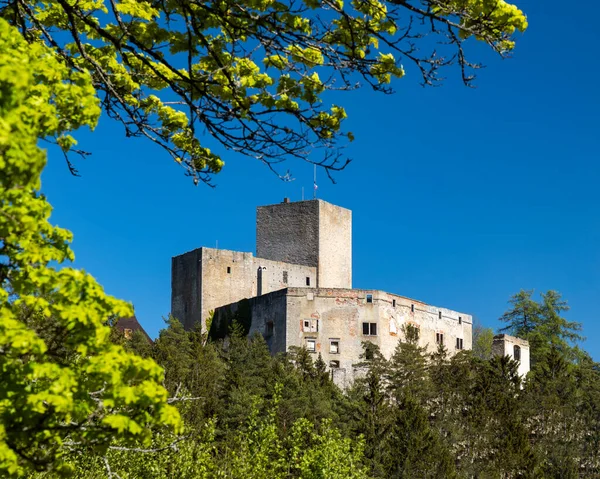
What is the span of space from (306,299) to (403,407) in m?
12.4

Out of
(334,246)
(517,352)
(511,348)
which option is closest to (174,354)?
(334,246)

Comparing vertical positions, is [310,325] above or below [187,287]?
below

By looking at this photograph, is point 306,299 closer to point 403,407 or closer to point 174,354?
point 174,354

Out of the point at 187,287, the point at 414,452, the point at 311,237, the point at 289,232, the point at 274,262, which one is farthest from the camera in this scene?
the point at 289,232

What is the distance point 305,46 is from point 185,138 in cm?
204

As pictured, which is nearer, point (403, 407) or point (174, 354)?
point (403, 407)

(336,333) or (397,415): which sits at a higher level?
(336,333)

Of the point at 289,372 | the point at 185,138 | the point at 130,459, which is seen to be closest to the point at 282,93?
the point at 185,138

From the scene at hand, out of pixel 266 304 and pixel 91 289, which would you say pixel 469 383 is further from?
A: pixel 91 289

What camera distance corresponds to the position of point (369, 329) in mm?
47812

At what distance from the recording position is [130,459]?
1972cm

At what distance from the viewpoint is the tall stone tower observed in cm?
5853

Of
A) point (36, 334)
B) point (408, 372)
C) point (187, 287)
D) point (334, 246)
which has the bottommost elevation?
point (36, 334)

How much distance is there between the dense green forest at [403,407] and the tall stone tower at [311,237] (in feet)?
32.6
